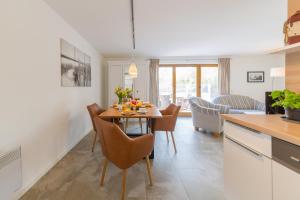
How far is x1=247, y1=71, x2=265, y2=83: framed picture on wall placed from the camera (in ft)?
21.8

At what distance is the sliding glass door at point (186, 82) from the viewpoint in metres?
6.92

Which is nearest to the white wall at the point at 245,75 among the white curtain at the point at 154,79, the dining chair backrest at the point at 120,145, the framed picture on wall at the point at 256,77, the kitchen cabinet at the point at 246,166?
the framed picture on wall at the point at 256,77

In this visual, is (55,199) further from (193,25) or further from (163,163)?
(193,25)

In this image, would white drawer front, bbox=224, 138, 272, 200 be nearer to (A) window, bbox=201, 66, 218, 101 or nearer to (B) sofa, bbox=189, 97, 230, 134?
(B) sofa, bbox=189, 97, 230, 134

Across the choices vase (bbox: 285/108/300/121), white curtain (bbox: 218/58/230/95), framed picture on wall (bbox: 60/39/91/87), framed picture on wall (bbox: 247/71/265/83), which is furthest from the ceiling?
vase (bbox: 285/108/300/121)

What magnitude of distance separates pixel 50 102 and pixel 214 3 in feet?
9.30

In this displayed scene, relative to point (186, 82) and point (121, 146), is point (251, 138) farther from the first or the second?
point (186, 82)

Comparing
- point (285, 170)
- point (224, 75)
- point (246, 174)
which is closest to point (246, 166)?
point (246, 174)

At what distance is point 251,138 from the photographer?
1285mm

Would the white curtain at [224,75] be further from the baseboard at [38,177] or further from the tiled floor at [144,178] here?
the baseboard at [38,177]

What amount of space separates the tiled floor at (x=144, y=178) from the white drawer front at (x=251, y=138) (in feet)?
2.78

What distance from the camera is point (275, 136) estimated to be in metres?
1.04

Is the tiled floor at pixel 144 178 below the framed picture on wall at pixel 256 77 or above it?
below

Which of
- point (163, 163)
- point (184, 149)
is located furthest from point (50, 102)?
point (184, 149)
